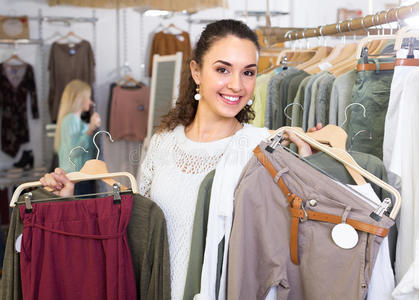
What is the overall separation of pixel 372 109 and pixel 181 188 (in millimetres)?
742

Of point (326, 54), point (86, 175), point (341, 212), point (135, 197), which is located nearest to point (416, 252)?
point (341, 212)

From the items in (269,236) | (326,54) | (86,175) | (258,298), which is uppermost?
(326,54)

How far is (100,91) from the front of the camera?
4.56 meters

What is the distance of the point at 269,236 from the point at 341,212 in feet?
0.65

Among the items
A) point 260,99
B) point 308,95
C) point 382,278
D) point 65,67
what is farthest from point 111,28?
point 382,278

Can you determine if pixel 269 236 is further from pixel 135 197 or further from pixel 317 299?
pixel 135 197

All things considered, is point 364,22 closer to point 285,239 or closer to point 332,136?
point 332,136

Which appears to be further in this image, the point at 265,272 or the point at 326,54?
the point at 326,54

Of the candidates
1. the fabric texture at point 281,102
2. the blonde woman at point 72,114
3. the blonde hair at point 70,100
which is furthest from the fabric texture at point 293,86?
the blonde hair at point 70,100

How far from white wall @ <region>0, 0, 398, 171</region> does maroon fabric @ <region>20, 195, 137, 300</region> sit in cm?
325

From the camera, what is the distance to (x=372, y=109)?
162 cm

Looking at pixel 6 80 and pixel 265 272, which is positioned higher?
pixel 6 80

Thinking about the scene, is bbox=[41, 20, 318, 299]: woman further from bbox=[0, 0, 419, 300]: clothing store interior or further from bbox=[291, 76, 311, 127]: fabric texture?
bbox=[291, 76, 311, 127]: fabric texture

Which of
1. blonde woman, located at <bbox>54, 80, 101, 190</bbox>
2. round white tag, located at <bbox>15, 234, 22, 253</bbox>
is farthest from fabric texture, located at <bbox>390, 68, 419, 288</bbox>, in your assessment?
blonde woman, located at <bbox>54, 80, 101, 190</bbox>
